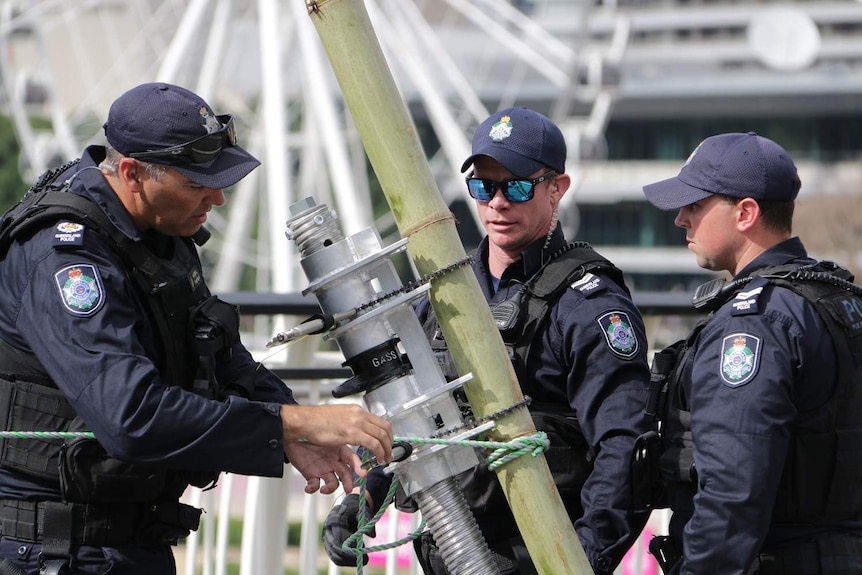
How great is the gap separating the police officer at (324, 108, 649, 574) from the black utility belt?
0.49 meters

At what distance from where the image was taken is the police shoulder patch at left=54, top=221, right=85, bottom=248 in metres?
2.72

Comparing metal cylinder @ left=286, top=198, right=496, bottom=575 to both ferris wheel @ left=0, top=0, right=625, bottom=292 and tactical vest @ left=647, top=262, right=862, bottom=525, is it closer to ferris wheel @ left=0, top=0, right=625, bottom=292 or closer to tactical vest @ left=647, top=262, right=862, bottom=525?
tactical vest @ left=647, top=262, right=862, bottom=525

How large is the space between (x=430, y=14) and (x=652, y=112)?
38.9 feet

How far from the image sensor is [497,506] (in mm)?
3131

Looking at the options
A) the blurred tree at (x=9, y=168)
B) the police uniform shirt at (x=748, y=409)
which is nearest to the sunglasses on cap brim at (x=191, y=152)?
the police uniform shirt at (x=748, y=409)

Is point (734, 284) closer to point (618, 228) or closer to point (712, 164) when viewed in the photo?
point (712, 164)

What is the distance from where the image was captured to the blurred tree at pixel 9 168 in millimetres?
40719

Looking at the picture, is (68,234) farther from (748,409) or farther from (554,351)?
(748,409)

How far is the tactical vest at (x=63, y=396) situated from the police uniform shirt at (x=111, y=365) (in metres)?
0.03

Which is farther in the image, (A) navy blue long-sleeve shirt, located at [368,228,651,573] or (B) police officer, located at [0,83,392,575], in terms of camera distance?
(A) navy blue long-sleeve shirt, located at [368,228,651,573]

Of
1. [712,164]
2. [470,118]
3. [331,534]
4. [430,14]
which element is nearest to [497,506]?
[331,534]

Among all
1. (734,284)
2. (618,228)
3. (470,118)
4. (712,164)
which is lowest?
(618,228)

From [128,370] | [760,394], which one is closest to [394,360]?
[128,370]

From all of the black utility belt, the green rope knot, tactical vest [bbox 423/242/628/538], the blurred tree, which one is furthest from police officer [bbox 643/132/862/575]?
the blurred tree
